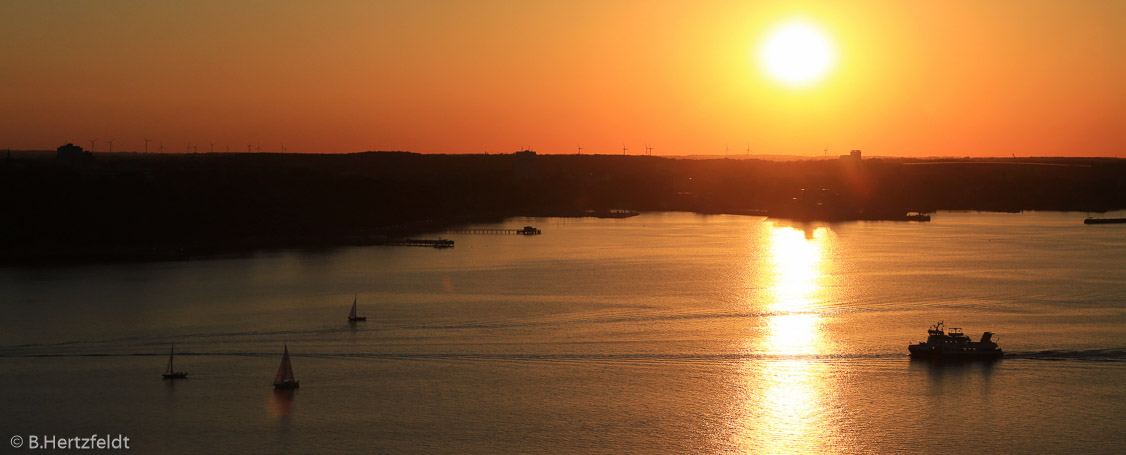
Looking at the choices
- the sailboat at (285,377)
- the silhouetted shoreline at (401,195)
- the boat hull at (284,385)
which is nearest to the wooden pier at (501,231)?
the silhouetted shoreline at (401,195)

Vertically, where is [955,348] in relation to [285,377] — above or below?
above

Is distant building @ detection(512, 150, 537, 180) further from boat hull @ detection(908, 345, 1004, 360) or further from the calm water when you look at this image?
boat hull @ detection(908, 345, 1004, 360)

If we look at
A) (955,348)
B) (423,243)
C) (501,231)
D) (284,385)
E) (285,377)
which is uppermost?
(501,231)

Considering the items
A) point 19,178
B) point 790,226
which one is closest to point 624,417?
point 19,178

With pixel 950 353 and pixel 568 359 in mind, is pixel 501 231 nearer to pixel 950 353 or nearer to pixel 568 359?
pixel 568 359

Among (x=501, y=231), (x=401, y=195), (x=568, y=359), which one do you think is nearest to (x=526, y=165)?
(x=401, y=195)

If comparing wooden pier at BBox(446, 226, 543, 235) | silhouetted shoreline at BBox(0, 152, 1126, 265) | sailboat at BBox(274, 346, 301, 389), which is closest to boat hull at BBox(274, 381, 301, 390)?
sailboat at BBox(274, 346, 301, 389)
